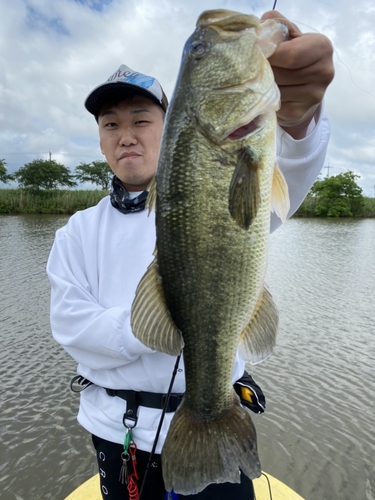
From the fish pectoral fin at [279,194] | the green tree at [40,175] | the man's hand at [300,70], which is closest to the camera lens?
the man's hand at [300,70]

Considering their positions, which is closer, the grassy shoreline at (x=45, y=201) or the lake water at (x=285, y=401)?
the lake water at (x=285, y=401)

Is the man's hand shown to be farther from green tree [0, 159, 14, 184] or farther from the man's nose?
green tree [0, 159, 14, 184]

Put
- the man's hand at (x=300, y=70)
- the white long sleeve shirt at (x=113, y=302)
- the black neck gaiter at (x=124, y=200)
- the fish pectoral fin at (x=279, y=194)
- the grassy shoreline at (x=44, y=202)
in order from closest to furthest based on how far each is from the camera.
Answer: the man's hand at (x=300, y=70), the fish pectoral fin at (x=279, y=194), the white long sleeve shirt at (x=113, y=302), the black neck gaiter at (x=124, y=200), the grassy shoreline at (x=44, y=202)

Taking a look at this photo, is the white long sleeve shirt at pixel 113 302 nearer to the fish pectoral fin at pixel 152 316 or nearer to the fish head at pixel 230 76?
the fish pectoral fin at pixel 152 316

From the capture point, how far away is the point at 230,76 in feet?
4.56

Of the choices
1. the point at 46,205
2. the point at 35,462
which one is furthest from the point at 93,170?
the point at 35,462

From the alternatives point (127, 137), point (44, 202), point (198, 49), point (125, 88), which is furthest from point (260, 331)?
point (44, 202)

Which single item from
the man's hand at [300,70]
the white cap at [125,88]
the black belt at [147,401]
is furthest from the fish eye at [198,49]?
the black belt at [147,401]

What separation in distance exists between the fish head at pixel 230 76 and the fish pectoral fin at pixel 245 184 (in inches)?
3.6

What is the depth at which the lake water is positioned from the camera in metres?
4.35

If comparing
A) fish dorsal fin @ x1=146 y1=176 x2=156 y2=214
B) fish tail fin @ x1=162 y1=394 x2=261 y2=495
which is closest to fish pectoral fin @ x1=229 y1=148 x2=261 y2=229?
fish dorsal fin @ x1=146 y1=176 x2=156 y2=214

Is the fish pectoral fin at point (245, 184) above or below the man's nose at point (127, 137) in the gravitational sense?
below

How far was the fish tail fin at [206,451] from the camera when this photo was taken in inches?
61.0

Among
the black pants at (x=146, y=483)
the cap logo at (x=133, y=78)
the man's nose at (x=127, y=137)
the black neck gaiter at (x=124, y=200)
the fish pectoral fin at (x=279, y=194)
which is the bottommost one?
the black pants at (x=146, y=483)
